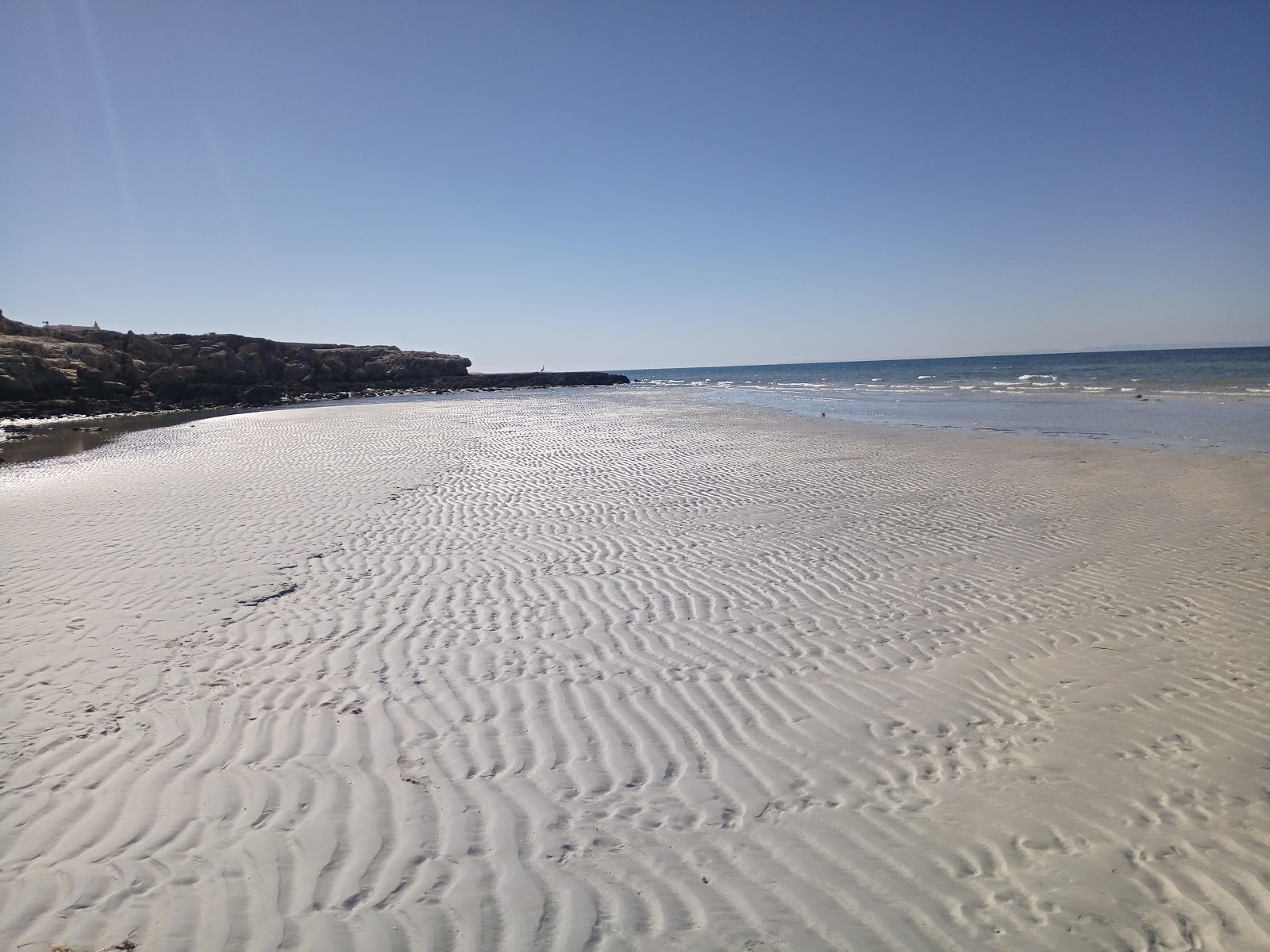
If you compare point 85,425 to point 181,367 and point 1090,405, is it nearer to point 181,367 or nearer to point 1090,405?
point 181,367

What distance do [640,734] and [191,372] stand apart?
54.3 meters

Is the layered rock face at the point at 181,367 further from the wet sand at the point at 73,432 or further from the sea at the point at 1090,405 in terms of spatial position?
the sea at the point at 1090,405

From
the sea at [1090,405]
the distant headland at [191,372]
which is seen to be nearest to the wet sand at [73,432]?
the distant headland at [191,372]

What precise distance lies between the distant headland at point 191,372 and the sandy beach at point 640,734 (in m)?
33.9

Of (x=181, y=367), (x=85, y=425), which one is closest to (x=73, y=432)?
(x=85, y=425)

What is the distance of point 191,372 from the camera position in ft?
157

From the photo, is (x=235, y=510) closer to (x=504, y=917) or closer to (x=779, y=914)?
(x=504, y=917)

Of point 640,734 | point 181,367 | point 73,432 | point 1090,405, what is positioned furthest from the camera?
point 181,367

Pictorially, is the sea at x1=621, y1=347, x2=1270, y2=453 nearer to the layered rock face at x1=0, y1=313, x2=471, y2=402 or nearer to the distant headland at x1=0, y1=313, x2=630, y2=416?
the distant headland at x1=0, y1=313, x2=630, y2=416

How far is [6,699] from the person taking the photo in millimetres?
4848

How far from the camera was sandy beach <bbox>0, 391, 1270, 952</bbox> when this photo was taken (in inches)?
119

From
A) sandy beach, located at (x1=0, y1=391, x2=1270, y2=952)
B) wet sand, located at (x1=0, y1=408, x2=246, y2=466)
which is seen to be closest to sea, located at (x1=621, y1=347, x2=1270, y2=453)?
sandy beach, located at (x1=0, y1=391, x2=1270, y2=952)

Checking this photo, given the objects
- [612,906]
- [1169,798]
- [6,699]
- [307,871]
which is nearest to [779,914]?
[612,906]

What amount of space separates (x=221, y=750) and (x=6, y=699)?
204 centimetres
